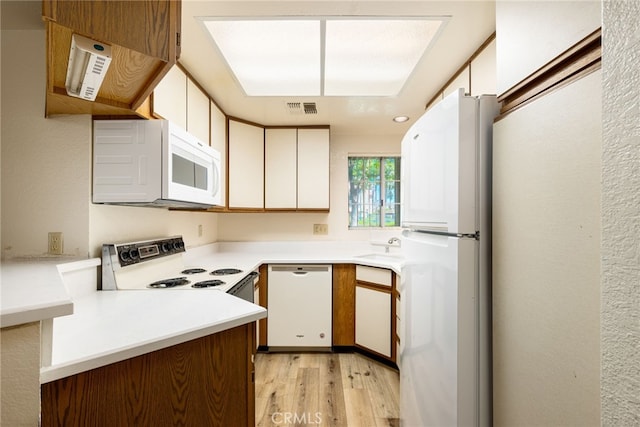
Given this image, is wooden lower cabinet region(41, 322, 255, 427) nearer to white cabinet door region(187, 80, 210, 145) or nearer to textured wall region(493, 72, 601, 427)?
textured wall region(493, 72, 601, 427)

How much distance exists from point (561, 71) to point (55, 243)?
2.00 meters

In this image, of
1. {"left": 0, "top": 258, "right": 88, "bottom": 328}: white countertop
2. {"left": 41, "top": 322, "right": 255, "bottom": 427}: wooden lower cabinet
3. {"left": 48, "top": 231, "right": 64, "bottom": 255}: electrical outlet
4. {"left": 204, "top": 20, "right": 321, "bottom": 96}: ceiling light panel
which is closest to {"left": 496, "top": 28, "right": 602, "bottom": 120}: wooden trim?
{"left": 204, "top": 20, "right": 321, "bottom": 96}: ceiling light panel

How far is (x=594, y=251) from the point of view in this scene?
0.58 metres

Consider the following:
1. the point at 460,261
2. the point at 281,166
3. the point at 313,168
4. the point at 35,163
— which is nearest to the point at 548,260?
→ the point at 460,261

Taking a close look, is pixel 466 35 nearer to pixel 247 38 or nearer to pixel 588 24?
pixel 588 24

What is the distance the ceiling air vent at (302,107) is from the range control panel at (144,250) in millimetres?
1433

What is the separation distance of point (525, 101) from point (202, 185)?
1.66 m

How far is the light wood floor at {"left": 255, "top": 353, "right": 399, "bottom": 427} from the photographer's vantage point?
1.71 m

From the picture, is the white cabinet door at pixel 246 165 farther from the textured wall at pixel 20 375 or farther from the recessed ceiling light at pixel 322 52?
the textured wall at pixel 20 375

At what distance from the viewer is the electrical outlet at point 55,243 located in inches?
50.1

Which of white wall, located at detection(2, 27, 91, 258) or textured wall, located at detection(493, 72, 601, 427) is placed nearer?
textured wall, located at detection(493, 72, 601, 427)

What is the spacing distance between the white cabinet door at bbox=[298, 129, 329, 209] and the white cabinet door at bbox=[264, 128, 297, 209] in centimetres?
8

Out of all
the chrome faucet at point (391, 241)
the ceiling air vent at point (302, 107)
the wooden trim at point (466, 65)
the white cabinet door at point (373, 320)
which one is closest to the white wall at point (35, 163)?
the ceiling air vent at point (302, 107)

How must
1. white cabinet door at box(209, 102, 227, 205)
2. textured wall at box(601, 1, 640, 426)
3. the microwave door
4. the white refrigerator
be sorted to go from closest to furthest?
textured wall at box(601, 1, 640, 426) → the white refrigerator → the microwave door → white cabinet door at box(209, 102, 227, 205)
